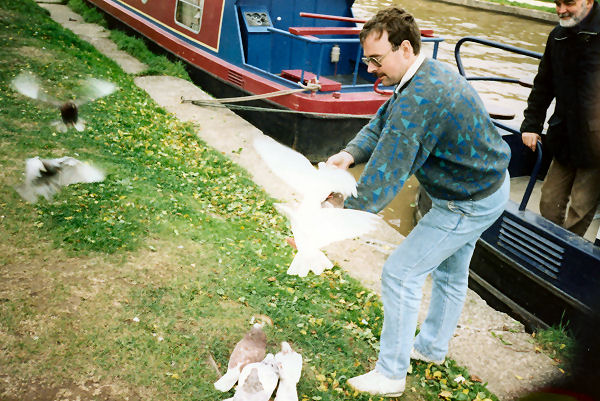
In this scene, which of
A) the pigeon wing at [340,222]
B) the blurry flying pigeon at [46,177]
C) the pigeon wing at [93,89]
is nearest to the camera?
the pigeon wing at [340,222]

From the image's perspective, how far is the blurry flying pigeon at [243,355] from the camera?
2.74m

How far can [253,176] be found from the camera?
5703 mm

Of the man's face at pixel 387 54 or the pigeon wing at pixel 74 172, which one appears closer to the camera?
the man's face at pixel 387 54

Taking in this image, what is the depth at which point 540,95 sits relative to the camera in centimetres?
369

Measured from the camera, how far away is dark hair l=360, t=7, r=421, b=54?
2.12 metres

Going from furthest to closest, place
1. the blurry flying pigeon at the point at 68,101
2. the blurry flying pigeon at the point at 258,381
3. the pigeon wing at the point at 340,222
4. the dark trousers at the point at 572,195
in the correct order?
the blurry flying pigeon at the point at 68,101 → the dark trousers at the point at 572,195 → the blurry flying pigeon at the point at 258,381 → the pigeon wing at the point at 340,222

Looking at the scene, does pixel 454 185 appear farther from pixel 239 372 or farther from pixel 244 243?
pixel 244 243

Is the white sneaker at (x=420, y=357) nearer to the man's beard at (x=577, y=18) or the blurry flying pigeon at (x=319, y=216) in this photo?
the blurry flying pigeon at (x=319, y=216)

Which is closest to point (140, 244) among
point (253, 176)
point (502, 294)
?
point (253, 176)

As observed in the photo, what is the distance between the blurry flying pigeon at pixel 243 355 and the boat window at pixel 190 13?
6.36 metres

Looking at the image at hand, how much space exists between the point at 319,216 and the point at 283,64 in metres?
6.05

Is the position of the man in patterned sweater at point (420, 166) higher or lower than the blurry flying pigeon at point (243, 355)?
higher

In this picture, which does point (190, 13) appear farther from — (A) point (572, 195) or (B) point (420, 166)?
(B) point (420, 166)

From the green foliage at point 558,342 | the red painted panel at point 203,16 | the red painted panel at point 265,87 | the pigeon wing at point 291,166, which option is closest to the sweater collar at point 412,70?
the pigeon wing at point 291,166
